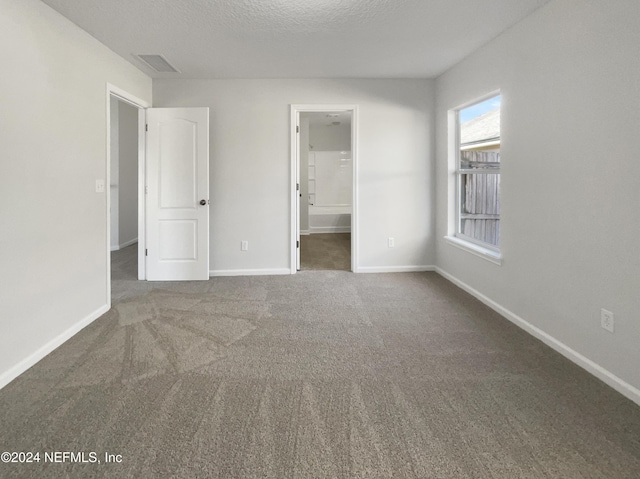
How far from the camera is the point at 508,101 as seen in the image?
130 inches

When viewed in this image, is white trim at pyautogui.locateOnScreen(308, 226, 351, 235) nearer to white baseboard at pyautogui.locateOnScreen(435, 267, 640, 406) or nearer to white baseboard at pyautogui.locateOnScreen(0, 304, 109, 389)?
white baseboard at pyautogui.locateOnScreen(435, 267, 640, 406)

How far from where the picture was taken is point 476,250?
3902mm

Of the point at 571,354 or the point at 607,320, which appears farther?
the point at 571,354

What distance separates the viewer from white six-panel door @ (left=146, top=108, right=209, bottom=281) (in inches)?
181

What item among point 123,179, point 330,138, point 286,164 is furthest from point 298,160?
point 330,138

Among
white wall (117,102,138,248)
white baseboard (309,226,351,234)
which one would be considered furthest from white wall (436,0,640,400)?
white baseboard (309,226,351,234)

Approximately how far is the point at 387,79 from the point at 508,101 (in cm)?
192

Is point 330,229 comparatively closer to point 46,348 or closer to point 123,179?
point 123,179

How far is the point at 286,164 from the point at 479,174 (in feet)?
7.29

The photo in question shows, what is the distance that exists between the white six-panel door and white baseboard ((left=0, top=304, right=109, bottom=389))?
4.05ft

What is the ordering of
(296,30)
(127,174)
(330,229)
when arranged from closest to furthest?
1. (296,30)
2. (127,174)
3. (330,229)

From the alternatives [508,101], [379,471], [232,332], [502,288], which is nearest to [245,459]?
[379,471]

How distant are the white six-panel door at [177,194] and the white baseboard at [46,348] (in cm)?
123

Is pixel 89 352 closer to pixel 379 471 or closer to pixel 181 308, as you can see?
pixel 181 308
